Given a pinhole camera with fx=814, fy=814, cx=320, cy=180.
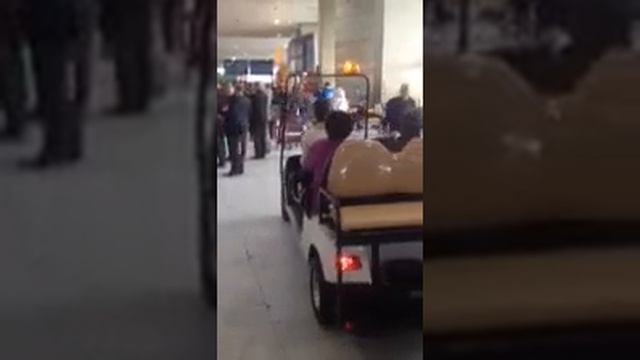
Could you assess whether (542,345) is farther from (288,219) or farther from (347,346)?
(288,219)

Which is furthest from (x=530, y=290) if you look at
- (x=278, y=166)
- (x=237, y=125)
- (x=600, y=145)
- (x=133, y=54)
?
(x=133, y=54)

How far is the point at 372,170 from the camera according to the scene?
151 cm

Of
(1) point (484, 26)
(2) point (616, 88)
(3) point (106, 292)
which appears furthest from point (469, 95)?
(3) point (106, 292)

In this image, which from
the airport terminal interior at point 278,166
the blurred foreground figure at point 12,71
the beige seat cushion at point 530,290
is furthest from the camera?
the beige seat cushion at point 530,290

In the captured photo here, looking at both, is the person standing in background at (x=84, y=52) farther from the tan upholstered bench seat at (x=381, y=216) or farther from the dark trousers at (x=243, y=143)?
the tan upholstered bench seat at (x=381, y=216)

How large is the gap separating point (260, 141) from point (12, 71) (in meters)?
0.42

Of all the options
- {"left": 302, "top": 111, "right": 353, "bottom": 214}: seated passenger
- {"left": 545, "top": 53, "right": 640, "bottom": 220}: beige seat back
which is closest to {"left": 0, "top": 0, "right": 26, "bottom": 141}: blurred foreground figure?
{"left": 302, "top": 111, "right": 353, "bottom": 214}: seated passenger

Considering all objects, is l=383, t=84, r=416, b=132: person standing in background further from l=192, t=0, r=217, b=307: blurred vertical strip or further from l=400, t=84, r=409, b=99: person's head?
l=192, t=0, r=217, b=307: blurred vertical strip

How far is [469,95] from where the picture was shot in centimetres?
147

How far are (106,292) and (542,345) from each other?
2.65 feet

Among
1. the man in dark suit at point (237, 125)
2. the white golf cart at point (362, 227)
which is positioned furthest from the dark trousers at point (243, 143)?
the white golf cart at point (362, 227)

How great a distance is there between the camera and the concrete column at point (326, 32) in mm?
1415

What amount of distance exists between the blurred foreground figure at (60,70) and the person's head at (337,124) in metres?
0.43

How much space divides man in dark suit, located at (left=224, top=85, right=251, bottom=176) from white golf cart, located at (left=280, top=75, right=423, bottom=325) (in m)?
0.11
